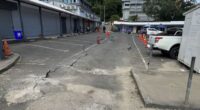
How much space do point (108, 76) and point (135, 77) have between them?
971 mm

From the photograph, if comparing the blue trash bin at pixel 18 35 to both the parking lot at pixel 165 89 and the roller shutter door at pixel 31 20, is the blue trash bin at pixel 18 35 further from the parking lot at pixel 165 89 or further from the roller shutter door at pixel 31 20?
the parking lot at pixel 165 89

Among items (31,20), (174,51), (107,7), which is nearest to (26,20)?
(31,20)

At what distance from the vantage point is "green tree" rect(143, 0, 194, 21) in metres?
48.9

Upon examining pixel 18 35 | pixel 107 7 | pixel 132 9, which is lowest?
pixel 18 35

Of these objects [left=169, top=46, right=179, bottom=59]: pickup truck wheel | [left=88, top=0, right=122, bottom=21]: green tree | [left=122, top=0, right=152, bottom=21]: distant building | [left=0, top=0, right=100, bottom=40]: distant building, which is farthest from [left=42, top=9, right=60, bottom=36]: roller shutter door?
[left=122, top=0, right=152, bottom=21]: distant building

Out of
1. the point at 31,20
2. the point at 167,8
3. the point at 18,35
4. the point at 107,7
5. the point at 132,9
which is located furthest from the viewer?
the point at 132,9

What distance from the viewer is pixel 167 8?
4962cm

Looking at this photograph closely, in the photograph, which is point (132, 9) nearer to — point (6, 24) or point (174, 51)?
point (6, 24)

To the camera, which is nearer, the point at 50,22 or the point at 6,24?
the point at 6,24

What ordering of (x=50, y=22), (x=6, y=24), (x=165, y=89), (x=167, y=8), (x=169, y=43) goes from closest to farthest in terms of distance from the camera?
(x=165, y=89) < (x=169, y=43) < (x=6, y=24) < (x=50, y=22) < (x=167, y=8)

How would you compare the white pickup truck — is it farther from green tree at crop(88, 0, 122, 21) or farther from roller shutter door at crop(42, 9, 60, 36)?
green tree at crop(88, 0, 122, 21)

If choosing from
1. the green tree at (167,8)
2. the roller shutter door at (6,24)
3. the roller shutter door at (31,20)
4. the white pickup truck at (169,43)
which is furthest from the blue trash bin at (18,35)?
the green tree at (167,8)

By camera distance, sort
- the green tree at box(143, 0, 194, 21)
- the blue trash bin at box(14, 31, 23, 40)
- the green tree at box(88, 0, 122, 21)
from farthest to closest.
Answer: the green tree at box(88, 0, 122, 21) → the green tree at box(143, 0, 194, 21) → the blue trash bin at box(14, 31, 23, 40)

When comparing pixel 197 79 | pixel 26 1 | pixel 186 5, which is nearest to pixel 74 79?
pixel 197 79
